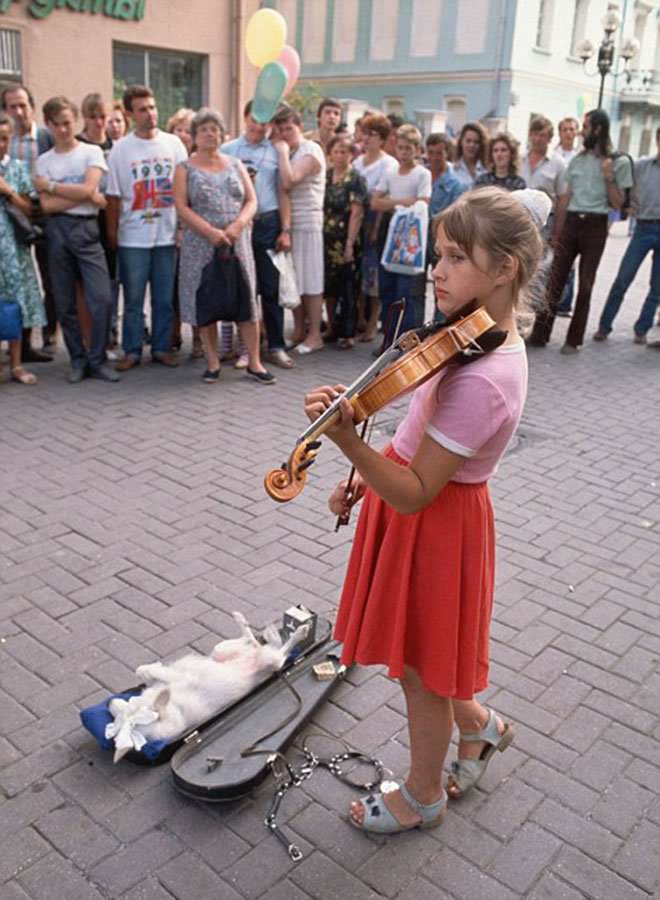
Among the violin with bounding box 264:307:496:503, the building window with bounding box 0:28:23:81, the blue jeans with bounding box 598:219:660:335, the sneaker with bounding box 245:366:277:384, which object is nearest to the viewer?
the violin with bounding box 264:307:496:503

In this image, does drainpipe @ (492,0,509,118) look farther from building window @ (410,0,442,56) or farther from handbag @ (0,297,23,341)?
handbag @ (0,297,23,341)

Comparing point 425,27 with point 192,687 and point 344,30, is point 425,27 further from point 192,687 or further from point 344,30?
point 192,687

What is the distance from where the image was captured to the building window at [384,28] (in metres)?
31.9

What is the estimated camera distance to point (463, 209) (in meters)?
1.96

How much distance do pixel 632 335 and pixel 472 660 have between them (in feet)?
26.5

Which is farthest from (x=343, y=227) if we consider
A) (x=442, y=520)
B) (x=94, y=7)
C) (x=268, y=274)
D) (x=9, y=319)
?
(x=94, y=7)

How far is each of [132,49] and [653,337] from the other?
11135 mm

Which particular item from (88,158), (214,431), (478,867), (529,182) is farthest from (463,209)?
(529,182)

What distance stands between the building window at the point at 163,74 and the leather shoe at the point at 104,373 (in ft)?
34.0

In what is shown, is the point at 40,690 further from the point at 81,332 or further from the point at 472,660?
the point at 81,332

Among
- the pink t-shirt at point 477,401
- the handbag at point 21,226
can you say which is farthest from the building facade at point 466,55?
the pink t-shirt at point 477,401

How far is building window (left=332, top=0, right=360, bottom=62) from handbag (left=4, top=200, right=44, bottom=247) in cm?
3052

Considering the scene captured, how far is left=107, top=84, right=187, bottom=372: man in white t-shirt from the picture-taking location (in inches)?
256

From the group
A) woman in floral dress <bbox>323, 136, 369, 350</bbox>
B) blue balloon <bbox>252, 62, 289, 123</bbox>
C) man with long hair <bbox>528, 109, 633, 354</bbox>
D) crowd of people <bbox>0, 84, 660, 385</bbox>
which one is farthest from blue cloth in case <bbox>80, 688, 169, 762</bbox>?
man with long hair <bbox>528, 109, 633, 354</bbox>
